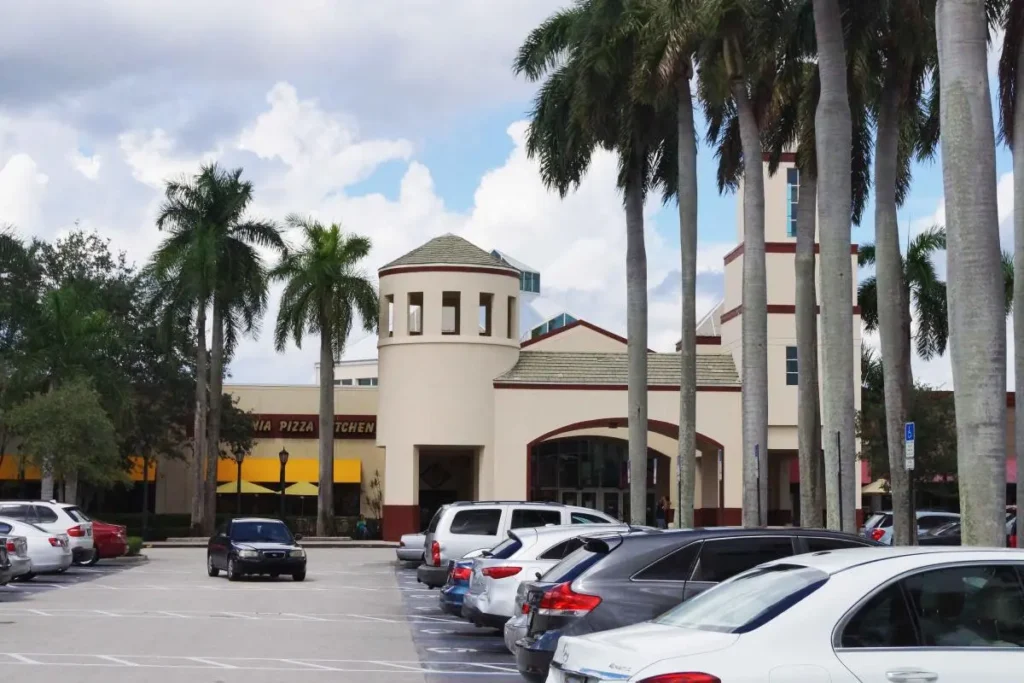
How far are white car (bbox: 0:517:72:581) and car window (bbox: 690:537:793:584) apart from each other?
71.0ft

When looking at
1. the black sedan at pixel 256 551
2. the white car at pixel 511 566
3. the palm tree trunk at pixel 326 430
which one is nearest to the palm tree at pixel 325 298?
the palm tree trunk at pixel 326 430

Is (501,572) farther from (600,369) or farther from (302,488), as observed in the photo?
(302,488)

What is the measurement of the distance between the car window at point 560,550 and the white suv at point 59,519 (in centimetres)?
1920

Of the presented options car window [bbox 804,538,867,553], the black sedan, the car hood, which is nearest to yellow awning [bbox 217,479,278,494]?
the black sedan

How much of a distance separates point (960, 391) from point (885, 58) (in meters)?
14.2

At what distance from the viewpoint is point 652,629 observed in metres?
8.04

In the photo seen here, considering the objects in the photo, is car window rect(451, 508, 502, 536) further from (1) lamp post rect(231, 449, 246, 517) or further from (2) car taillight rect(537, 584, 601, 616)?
(1) lamp post rect(231, 449, 246, 517)

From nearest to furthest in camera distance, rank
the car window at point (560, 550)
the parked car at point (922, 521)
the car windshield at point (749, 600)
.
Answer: the car windshield at point (749, 600), the car window at point (560, 550), the parked car at point (922, 521)

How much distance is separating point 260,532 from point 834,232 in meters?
16.0

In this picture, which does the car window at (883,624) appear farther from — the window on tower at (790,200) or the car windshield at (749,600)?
the window on tower at (790,200)

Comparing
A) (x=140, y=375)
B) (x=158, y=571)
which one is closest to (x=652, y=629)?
(x=158, y=571)

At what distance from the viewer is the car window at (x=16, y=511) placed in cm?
3359

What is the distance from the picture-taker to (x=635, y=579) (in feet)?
41.3

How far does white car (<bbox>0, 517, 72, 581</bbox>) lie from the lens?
31.3 meters
